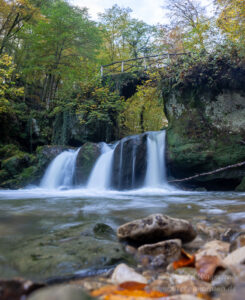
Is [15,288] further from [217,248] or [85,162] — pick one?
[85,162]

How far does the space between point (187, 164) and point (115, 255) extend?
694cm

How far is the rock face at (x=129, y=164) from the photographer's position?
370 inches

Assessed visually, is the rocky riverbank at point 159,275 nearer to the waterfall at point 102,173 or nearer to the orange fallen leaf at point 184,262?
the orange fallen leaf at point 184,262

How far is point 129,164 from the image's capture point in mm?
9547

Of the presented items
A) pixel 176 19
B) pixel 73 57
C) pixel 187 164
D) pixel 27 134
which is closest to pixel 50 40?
pixel 73 57

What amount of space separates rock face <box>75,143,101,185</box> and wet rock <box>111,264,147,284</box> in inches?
348

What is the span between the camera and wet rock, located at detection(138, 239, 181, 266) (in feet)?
5.72

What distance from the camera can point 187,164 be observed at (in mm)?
8266

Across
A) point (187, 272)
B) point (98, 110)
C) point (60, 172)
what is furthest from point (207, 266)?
point (98, 110)

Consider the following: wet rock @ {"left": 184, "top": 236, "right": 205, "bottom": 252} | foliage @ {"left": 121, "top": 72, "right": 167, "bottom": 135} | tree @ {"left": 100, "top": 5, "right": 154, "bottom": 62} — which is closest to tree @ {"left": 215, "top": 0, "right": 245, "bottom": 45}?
wet rock @ {"left": 184, "top": 236, "right": 205, "bottom": 252}

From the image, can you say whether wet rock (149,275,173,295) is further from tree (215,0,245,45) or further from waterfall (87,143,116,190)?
tree (215,0,245,45)

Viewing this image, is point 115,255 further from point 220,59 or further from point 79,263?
point 220,59

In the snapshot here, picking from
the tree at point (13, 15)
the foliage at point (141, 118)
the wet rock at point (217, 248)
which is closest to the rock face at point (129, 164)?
the foliage at point (141, 118)

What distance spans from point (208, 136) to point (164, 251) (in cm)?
712
